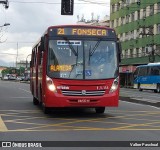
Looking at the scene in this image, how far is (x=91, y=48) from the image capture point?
16.3m

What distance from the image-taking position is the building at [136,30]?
69875 mm

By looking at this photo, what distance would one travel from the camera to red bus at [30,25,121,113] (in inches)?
620

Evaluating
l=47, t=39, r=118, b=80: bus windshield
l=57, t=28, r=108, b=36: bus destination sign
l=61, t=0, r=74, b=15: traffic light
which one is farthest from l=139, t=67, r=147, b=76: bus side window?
l=47, t=39, r=118, b=80: bus windshield

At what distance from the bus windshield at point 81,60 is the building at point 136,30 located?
48179 millimetres

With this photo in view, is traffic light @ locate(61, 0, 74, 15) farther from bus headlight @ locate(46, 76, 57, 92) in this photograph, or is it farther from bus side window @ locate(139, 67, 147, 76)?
bus side window @ locate(139, 67, 147, 76)

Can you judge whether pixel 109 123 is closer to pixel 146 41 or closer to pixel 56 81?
pixel 56 81

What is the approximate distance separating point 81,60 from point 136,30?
64.0 meters

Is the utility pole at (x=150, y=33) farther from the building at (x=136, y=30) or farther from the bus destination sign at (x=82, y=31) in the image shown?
the bus destination sign at (x=82, y=31)

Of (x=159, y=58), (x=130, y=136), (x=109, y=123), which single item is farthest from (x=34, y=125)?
(x=159, y=58)

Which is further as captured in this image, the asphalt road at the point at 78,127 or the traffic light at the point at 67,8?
the traffic light at the point at 67,8

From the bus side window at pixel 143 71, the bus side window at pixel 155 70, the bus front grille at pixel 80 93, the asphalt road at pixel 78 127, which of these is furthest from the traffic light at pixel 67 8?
the bus side window at pixel 143 71

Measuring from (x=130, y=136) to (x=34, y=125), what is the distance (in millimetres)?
3373

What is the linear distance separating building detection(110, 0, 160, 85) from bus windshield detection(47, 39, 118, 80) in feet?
158

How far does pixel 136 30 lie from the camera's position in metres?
79.1
